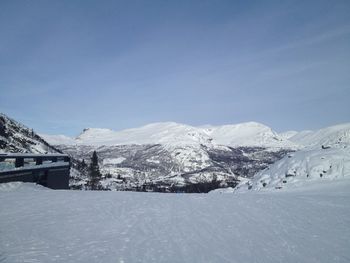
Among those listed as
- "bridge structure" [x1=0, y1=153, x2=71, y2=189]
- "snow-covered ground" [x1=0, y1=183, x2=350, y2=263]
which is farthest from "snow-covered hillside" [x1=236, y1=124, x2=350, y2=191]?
"bridge structure" [x1=0, y1=153, x2=71, y2=189]

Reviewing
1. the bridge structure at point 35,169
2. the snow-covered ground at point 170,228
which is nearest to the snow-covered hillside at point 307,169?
the snow-covered ground at point 170,228

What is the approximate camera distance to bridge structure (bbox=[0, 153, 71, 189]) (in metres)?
13.9

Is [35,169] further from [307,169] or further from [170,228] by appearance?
[307,169]

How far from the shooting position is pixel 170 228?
26.8ft

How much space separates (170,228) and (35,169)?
920cm

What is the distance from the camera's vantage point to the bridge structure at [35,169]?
45.7ft

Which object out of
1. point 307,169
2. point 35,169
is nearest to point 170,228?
point 35,169

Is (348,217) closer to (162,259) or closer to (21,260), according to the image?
(162,259)

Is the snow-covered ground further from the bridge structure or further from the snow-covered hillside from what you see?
the snow-covered hillside

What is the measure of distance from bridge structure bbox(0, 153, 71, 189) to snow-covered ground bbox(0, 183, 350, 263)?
2.05 m

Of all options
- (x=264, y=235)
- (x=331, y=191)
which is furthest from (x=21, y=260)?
(x=331, y=191)

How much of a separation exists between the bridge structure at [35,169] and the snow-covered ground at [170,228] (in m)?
2.05

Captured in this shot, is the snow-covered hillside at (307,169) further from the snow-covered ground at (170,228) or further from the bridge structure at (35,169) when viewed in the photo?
the bridge structure at (35,169)

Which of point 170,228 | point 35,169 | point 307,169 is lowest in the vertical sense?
point 170,228
